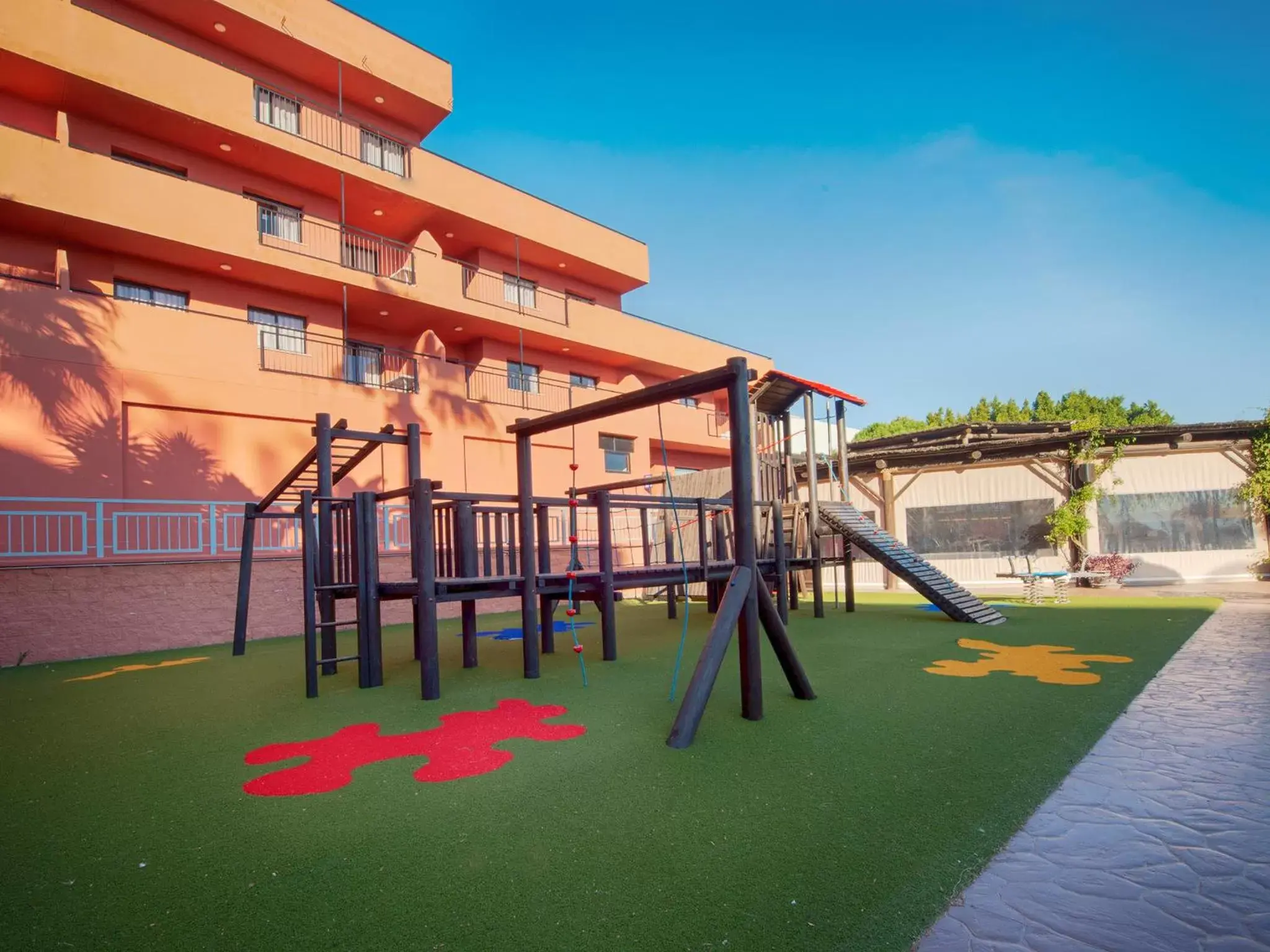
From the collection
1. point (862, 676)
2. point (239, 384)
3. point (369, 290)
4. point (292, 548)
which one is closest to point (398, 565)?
point (292, 548)

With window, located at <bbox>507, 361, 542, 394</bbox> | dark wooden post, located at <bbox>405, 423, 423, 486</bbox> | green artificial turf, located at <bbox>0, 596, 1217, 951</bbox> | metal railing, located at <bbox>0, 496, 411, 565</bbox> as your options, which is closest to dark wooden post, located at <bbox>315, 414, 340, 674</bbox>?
dark wooden post, located at <bbox>405, 423, 423, 486</bbox>

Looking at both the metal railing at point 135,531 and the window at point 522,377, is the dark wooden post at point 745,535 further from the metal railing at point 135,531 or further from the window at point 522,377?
the window at point 522,377

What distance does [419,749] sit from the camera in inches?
171

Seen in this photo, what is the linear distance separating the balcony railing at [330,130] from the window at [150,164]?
2.06 m

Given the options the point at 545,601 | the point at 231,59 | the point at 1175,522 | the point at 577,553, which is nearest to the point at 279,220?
the point at 231,59

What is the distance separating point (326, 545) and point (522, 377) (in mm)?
13427

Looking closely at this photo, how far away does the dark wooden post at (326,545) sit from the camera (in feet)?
20.9

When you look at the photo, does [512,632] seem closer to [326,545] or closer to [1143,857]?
[326,545]

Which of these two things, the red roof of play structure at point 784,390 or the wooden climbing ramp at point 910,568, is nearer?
the wooden climbing ramp at point 910,568

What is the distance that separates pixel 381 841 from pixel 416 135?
20968 mm

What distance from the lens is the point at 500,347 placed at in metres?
20.6

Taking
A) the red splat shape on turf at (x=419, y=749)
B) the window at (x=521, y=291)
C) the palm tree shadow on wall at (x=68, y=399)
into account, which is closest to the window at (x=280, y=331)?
the palm tree shadow on wall at (x=68, y=399)

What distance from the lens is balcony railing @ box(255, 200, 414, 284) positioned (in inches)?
633

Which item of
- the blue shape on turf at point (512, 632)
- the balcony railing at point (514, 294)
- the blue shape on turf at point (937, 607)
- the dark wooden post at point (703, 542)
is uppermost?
the balcony railing at point (514, 294)
